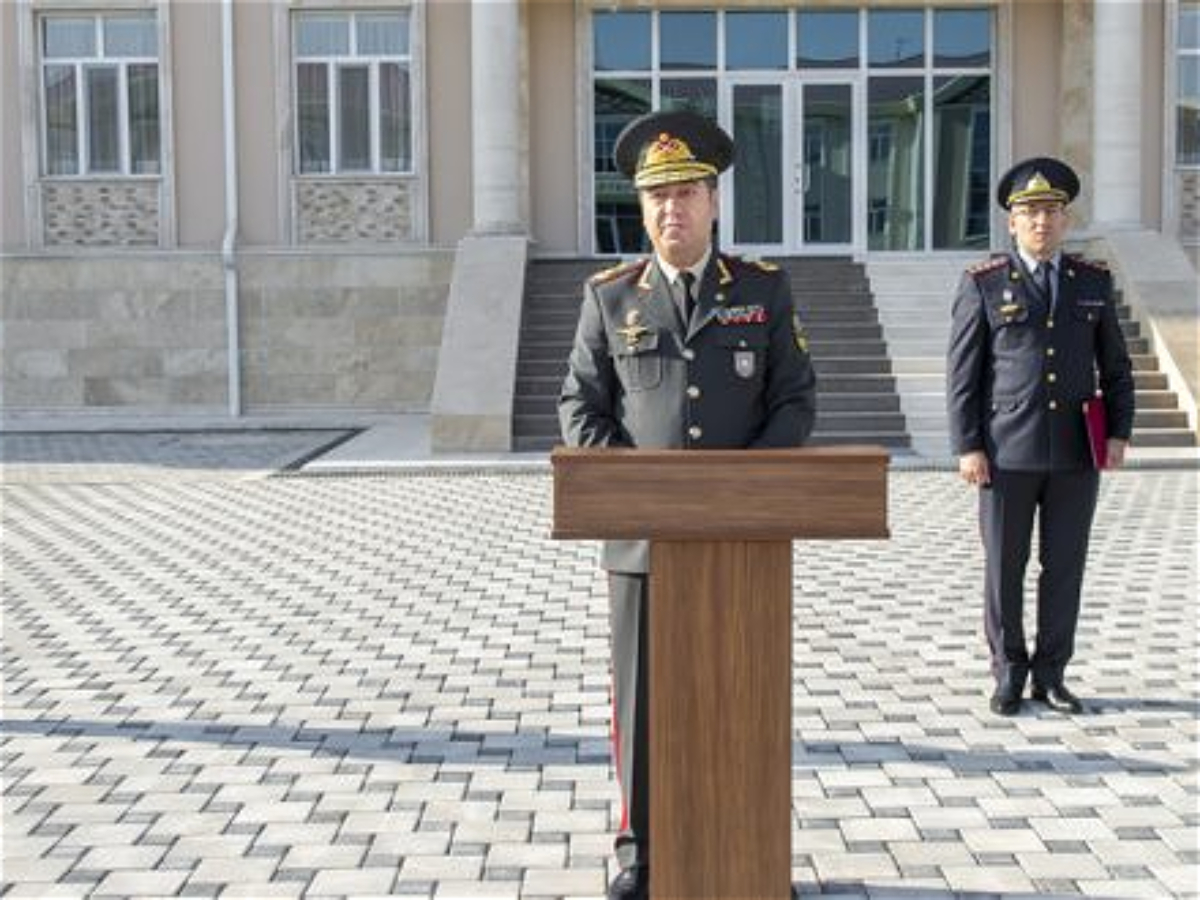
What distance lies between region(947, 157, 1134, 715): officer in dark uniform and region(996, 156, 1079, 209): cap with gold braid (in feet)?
0.03

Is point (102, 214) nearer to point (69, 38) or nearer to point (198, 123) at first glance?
point (198, 123)

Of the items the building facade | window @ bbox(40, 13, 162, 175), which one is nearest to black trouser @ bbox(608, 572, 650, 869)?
the building facade

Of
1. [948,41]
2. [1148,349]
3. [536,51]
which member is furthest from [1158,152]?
[536,51]

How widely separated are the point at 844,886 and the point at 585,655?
9.29ft

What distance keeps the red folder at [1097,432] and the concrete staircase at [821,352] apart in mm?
8523

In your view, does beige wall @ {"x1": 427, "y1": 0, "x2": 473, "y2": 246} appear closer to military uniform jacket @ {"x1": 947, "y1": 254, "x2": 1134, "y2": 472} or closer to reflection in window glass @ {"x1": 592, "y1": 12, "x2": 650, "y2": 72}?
reflection in window glass @ {"x1": 592, "y1": 12, "x2": 650, "y2": 72}

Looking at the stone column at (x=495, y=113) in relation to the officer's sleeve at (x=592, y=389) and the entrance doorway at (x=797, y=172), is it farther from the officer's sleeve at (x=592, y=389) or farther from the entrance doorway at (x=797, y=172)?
the officer's sleeve at (x=592, y=389)

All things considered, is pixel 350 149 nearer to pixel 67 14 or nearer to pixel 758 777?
pixel 67 14

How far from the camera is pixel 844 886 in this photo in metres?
4.05

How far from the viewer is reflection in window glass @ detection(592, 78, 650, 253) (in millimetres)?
20516

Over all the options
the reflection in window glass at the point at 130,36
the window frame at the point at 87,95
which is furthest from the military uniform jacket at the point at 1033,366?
the reflection in window glass at the point at 130,36

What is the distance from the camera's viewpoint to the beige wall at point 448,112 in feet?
65.7

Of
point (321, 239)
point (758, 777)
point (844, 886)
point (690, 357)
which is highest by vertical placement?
point (321, 239)

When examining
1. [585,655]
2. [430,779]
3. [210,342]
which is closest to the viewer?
[430,779]
